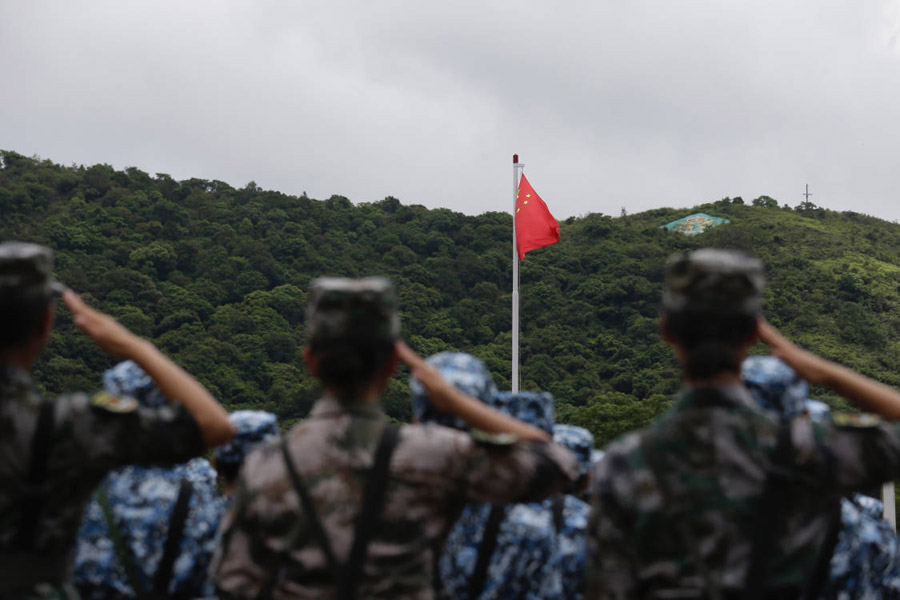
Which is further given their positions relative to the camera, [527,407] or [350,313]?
[527,407]

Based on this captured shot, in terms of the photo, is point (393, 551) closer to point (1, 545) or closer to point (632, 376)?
point (1, 545)

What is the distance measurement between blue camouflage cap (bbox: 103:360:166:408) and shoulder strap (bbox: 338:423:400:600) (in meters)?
1.51

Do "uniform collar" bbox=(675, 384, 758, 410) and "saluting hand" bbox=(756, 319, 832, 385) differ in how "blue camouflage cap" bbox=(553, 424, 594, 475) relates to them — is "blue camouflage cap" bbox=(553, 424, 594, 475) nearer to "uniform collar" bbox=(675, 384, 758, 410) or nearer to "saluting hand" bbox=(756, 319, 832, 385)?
"saluting hand" bbox=(756, 319, 832, 385)

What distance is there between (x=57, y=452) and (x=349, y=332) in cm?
68

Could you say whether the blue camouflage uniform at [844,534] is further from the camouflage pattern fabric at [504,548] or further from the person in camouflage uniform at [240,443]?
the person in camouflage uniform at [240,443]

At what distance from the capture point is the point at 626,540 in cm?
250

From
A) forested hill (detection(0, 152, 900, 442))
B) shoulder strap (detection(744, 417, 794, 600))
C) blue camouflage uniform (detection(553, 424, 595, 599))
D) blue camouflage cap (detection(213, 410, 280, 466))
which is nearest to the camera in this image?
shoulder strap (detection(744, 417, 794, 600))

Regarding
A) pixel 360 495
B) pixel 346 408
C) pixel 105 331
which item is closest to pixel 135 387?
pixel 105 331

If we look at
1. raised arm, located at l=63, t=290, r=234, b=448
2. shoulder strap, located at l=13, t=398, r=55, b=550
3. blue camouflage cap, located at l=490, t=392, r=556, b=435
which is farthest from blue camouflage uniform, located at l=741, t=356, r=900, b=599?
shoulder strap, located at l=13, t=398, r=55, b=550

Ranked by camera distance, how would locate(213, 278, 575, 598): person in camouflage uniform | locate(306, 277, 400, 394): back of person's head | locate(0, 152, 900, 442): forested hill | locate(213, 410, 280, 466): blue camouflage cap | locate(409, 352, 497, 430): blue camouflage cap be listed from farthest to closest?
locate(0, 152, 900, 442): forested hill, locate(213, 410, 280, 466): blue camouflage cap, locate(409, 352, 497, 430): blue camouflage cap, locate(306, 277, 400, 394): back of person's head, locate(213, 278, 575, 598): person in camouflage uniform

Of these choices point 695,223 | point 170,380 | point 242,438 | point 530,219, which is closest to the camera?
point 170,380

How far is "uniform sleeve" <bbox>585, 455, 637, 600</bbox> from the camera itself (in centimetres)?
249

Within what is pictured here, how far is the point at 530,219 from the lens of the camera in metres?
18.5

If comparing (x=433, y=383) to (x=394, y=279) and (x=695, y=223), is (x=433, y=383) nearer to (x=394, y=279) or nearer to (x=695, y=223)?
(x=394, y=279)
